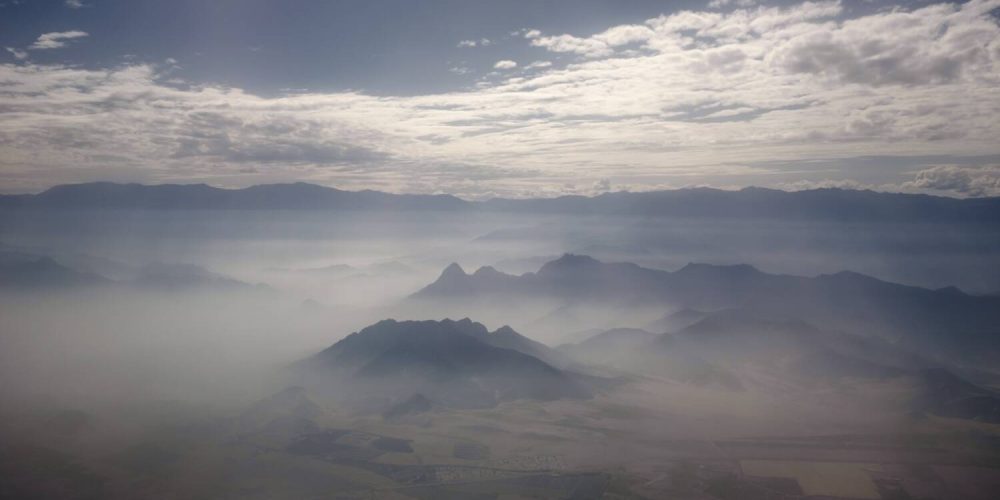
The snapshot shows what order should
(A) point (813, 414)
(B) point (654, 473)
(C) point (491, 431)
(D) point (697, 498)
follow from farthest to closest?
(A) point (813, 414)
(C) point (491, 431)
(B) point (654, 473)
(D) point (697, 498)

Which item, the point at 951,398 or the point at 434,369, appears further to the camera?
the point at 434,369

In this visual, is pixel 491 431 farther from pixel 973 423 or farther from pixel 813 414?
pixel 973 423

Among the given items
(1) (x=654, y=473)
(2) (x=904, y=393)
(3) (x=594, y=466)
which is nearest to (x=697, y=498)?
(1) (x=654, y=473)

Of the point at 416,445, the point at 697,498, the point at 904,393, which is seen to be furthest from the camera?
the point at 904,393

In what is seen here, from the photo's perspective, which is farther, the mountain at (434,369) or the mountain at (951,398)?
the mountain at (434,369)

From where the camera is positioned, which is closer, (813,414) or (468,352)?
(813,414)

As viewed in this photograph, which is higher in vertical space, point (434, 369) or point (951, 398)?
point (434, 369)

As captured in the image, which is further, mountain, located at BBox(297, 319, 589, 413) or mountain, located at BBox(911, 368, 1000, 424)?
mountain, located at BBox(297, 319, 589, 413)

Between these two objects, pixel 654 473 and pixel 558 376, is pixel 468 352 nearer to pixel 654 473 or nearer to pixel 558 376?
pixel 558 376
